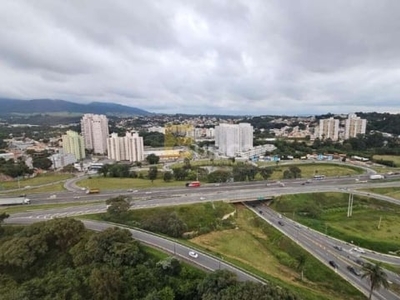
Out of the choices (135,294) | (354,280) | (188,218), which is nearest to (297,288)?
(354,280)

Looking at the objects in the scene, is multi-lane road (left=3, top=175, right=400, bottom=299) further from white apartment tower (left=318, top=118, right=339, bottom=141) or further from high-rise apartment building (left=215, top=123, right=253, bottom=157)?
white apartment tower (left=318, top=118, right=339, bottom=141)

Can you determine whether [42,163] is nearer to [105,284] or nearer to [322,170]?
[105,284]

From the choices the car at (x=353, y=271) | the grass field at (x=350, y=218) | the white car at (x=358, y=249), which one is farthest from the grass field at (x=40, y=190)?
the white car at (x=358, y=249)

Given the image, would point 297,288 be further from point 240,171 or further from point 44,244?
point 240,171

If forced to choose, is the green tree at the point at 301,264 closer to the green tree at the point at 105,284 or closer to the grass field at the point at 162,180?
the green tree at the point at 105,284

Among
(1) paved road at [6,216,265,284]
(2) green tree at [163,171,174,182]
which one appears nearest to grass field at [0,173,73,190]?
(2) green tree at [163,171,174,182]
